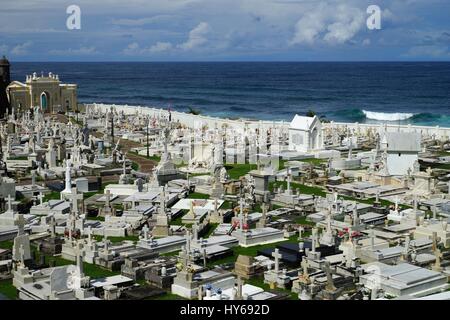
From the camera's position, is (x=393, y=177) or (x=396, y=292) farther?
(x=393, y=177)

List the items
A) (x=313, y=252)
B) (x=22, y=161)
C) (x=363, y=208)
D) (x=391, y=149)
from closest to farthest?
(x=313, y=252) < (x=363, y=208) < (x=391, y=149) < (x=22, y=161)

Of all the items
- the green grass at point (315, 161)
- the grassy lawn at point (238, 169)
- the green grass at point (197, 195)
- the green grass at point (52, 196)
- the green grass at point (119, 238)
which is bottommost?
the green grass at point (119, 238)

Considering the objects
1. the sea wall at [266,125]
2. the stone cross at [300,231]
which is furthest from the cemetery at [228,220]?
the sea wall at [266,125]

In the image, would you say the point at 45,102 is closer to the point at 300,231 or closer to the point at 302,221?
the point at 302,221

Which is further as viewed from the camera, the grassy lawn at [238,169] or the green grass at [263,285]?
the grassy lawn at [238,169]

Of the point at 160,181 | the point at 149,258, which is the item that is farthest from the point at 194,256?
the point at 160,181

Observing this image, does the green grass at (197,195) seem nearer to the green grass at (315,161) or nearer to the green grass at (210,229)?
the green grass at (210,229)
